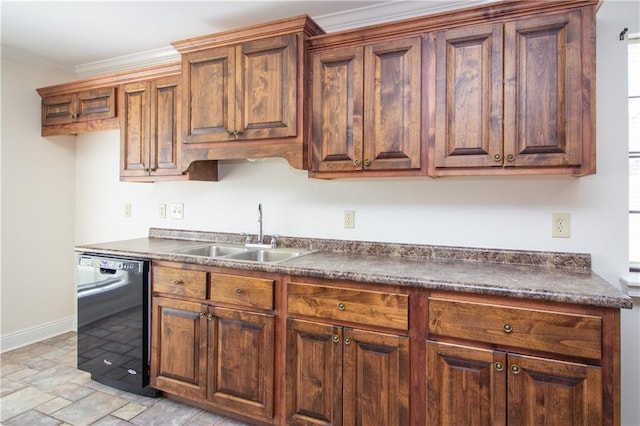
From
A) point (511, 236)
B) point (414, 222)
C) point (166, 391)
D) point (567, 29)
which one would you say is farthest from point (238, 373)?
point (567, 29)

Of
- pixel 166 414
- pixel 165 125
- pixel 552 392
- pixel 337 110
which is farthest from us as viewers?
pixel 165 125

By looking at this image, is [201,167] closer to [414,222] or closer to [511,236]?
[414,222]

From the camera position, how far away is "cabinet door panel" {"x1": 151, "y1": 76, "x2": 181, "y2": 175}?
2686 mm

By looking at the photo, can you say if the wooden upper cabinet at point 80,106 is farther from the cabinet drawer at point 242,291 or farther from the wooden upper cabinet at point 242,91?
the cabinet drawer at point 242,291

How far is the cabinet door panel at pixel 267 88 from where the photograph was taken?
2182 millimetres

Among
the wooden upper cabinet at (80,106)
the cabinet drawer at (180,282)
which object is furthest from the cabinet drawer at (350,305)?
the wooden upper cabinet at (80,106)

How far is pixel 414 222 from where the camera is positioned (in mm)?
2305

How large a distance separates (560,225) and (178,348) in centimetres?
231

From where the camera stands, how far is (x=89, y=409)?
229 cm

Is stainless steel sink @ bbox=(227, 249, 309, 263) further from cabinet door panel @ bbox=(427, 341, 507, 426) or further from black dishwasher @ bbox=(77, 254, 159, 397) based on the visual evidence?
cabinet door panel @ bbox=(427, 341, 507, 426)

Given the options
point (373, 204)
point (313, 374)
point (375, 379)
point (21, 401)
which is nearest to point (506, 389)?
point (375, 379)

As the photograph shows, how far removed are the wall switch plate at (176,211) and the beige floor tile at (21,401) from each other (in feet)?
4.88

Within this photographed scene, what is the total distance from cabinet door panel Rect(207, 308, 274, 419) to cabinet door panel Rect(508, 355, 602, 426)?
1.16 metres

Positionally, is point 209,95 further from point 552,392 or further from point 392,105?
point 552,392
